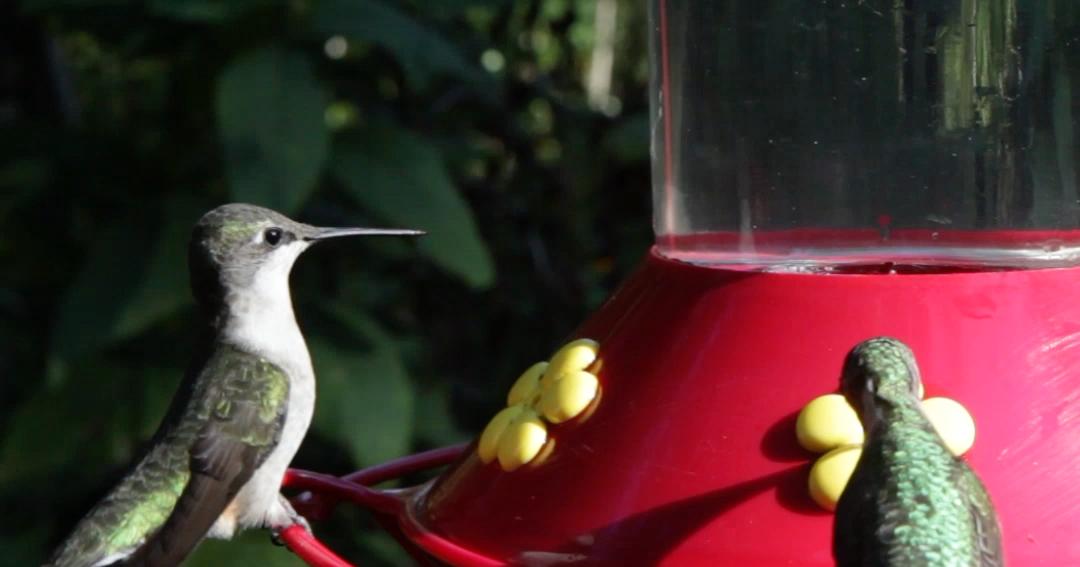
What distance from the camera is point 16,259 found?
5.30m

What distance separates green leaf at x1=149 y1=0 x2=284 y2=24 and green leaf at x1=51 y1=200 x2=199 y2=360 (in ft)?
1.89

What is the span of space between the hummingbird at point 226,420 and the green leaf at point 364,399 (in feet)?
3.42

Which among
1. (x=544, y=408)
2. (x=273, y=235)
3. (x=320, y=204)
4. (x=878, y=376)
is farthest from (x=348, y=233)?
(x=320, y=204)

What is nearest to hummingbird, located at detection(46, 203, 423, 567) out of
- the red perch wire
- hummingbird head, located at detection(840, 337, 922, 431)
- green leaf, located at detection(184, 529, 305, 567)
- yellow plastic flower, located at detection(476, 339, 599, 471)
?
the red perch wire

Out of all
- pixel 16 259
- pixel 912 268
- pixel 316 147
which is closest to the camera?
pixel 912 268

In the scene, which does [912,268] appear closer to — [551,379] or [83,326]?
[551,379]

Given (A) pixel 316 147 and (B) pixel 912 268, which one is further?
(A) pixel 316 147

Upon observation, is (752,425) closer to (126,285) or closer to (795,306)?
(795,306)

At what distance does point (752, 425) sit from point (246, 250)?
1.62 metres

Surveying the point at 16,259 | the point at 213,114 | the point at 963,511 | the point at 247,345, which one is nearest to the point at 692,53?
the point at 247,345

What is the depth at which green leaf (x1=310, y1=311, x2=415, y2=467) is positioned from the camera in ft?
14.9

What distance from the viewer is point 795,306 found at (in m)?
2.24

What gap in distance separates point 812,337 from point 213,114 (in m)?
3.16

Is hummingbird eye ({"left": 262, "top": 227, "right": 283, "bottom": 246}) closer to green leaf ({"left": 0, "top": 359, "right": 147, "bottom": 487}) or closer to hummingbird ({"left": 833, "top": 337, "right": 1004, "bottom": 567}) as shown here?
green leaf ({"left": 0, "top": 359, "right": 147, "bottom": 487})
